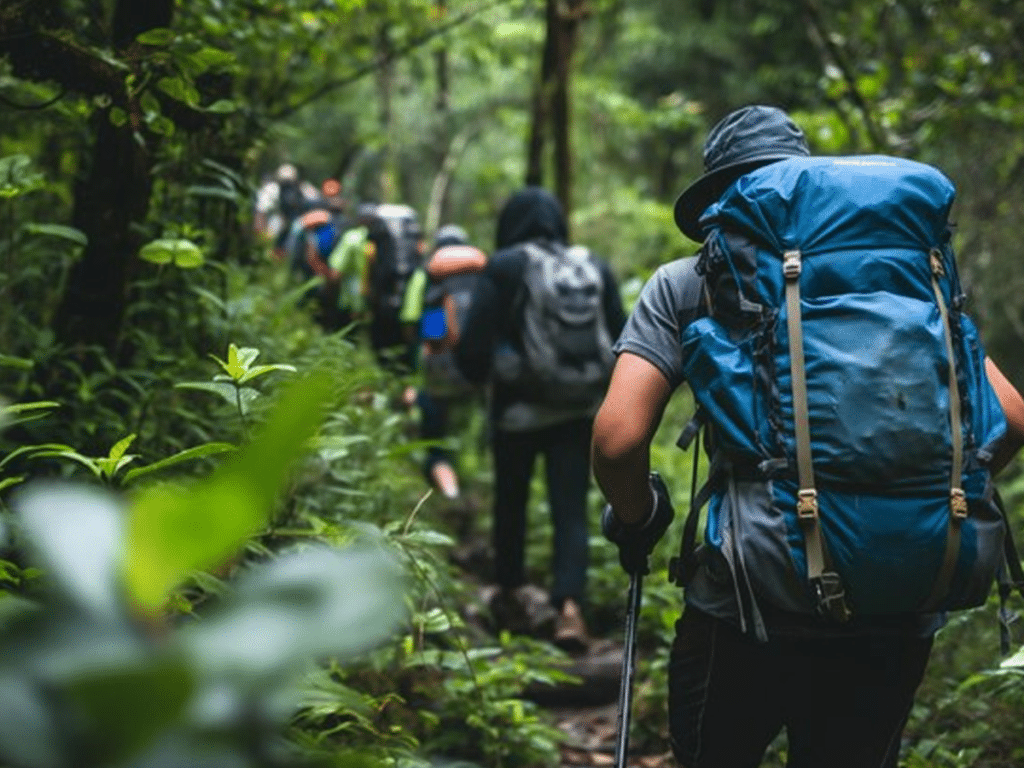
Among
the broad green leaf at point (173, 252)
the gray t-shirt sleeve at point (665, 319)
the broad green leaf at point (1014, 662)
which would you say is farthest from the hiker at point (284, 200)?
the broad green leaf at point (1014, 662)

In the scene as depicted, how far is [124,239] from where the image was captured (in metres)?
4.11

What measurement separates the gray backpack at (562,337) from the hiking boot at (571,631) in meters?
1.12

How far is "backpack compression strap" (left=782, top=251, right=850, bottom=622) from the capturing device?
2307mm

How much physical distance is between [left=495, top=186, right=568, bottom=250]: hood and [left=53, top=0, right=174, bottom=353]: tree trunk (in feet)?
7.54

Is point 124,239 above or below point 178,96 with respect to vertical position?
below

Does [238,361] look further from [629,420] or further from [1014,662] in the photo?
[1014,662]

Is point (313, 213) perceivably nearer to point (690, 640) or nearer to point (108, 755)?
point (690, 640)

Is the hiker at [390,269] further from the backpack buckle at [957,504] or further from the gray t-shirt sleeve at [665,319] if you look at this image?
the backpack buckle at [957,504]

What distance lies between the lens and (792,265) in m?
2.39

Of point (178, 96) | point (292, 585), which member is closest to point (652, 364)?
point (178, 96)

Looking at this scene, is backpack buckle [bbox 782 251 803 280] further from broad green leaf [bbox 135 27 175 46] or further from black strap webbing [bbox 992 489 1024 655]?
broad green leaf [bbox 135 27 175 46]

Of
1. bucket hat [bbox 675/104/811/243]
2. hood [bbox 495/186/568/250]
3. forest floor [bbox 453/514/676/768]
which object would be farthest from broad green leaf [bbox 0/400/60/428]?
hood [bbox 495/186/568/250]

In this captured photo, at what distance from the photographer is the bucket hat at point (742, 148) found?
2814 mm

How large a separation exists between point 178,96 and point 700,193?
162 centimetres
